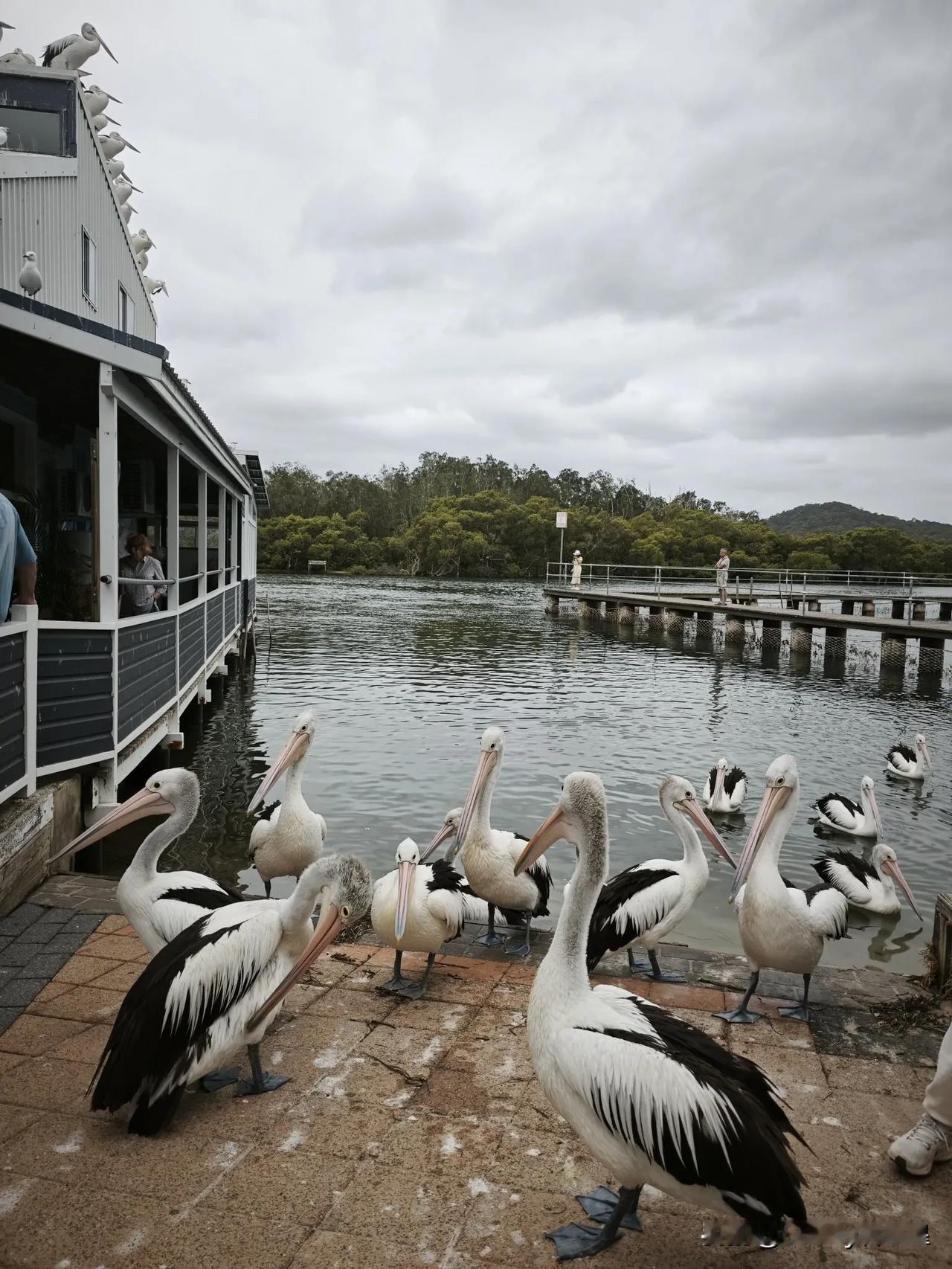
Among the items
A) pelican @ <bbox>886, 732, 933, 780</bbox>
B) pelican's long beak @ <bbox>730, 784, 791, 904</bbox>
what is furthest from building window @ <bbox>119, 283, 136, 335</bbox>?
pelican's long beak @ <bbox>730, 784, 791, 904</bbox>

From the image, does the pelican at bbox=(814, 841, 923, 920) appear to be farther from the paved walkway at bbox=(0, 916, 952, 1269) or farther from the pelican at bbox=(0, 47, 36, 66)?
the pelican at bbox=(0, 47, 36, 66)

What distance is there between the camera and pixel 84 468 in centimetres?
1195

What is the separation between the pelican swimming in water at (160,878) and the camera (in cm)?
354

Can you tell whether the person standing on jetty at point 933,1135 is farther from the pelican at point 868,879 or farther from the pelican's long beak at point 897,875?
the pelican's long beak at point 897,875

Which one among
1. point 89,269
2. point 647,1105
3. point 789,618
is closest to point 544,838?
point 647,1105

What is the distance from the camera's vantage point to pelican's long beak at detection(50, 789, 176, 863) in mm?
3521

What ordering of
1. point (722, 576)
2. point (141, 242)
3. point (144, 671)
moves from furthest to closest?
point (722, 576), point (141, 242), point (144, 671)

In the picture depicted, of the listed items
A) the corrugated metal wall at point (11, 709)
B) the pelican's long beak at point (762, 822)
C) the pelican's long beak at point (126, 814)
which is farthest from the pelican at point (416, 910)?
the corrugated metal wall at point (11, 709)

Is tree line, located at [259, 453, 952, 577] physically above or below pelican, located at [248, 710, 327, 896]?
above

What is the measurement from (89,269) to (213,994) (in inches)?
490

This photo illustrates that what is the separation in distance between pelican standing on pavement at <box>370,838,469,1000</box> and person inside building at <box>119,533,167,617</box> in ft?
16.8

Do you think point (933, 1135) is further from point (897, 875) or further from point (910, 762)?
point (910, 762)

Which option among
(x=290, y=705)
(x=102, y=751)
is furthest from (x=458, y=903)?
(x=290, y=705)

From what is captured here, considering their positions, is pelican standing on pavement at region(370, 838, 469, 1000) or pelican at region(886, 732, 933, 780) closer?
pelican standing on pavement at region(370, 838, 469, 1000)
